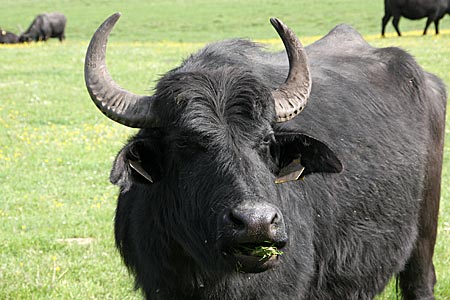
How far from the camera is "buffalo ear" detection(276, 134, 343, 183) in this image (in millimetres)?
4145

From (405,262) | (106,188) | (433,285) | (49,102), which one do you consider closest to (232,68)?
(405,262)

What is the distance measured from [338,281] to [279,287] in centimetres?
87

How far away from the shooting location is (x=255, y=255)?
11.6ft

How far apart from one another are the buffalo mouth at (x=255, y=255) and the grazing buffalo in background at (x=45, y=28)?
37711 mm

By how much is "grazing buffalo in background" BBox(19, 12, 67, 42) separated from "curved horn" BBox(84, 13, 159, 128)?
3676cm

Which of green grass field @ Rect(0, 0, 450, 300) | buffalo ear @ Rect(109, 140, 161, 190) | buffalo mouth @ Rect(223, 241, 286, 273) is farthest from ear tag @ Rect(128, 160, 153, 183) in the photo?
green grass field @ Rect(0, 0, 450, 300)

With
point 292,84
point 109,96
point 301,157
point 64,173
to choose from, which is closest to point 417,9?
point 64,173

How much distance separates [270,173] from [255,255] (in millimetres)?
586

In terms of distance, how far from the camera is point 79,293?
594cm

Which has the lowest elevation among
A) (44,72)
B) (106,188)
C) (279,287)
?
(44,72)

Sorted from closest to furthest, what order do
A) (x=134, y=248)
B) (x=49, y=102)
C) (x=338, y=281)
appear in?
(x=134, y=248) → (x=338, y=281) → (x=49, y=102)

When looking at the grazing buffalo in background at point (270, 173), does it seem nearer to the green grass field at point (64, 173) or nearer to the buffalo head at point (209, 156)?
the buffalo head at point (209, 156)

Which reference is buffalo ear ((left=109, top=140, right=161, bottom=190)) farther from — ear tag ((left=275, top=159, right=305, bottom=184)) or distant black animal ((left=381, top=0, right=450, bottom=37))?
distant black animal ((left=381, top=0, right=450, bottom=37))

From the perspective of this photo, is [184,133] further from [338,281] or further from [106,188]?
[106,188]
